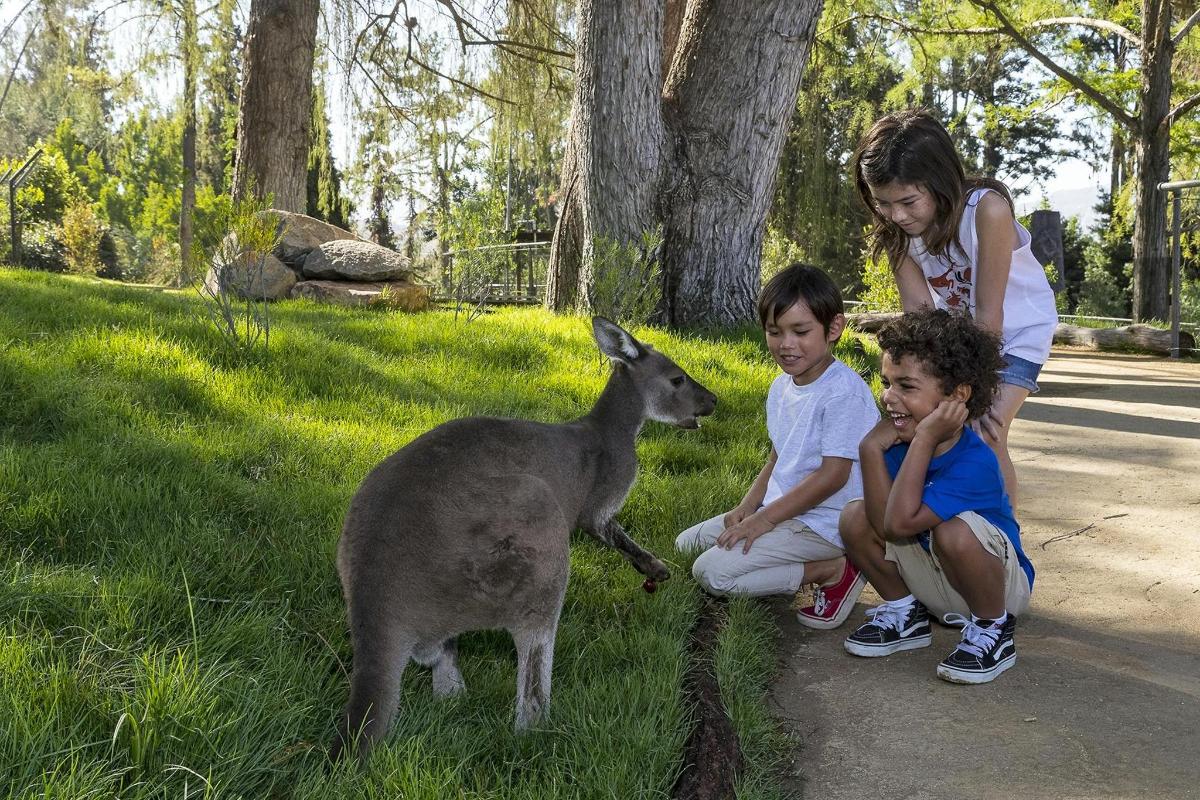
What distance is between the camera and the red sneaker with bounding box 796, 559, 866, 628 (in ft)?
12.8

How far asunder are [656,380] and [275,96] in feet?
32.8

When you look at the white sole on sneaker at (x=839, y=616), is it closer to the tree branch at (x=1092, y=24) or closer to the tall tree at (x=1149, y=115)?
the tall tree at (x=1149, y=115)

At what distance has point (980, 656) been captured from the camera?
3270 mm

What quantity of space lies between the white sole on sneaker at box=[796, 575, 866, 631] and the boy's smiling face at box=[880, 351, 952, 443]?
0.80 m

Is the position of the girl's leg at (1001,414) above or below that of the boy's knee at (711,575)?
above

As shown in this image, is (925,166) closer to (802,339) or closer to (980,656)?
(802,339)

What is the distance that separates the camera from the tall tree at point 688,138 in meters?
8.26

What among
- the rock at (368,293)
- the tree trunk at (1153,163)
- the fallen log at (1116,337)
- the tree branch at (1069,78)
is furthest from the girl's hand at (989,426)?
the tree trunk at (1153,163)

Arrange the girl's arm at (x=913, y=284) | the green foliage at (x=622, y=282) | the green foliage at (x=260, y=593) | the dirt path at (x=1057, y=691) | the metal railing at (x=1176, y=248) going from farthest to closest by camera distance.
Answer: the metal railing at (x=1176, y=248), the green foliage at (x=622, y=282), the girl's arm at (x=913, y=284), the dirt path at (x=1057, y=691), the green foliage at (x=260, y=593)

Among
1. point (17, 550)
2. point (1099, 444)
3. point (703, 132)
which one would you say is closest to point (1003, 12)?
point (703, 132)

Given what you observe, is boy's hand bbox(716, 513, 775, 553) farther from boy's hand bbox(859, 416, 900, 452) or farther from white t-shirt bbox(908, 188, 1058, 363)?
white t-shirt bbox(908, 188, 1058, 363)

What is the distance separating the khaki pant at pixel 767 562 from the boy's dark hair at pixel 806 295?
90cm

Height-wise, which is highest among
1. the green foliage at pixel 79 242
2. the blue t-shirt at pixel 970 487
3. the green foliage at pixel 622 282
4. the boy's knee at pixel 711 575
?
the green foliage at pixel 79 242

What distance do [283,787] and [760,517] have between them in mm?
2179
